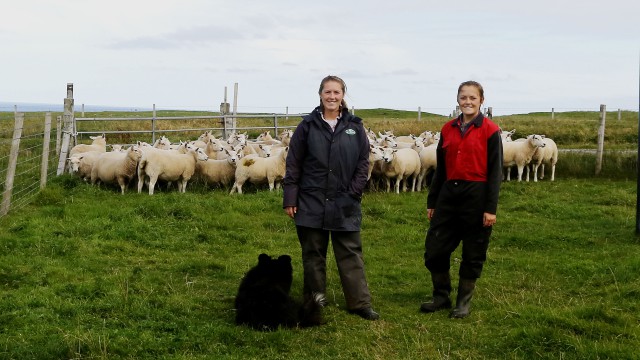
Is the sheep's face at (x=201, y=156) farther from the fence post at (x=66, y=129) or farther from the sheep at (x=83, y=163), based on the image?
the fence post at (x=66, y=129)

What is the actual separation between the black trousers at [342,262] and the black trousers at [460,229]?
0.70 metres

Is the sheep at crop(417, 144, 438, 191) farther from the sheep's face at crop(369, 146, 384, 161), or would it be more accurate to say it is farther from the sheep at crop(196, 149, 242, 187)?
the sheep at crop(196, 149, 242, 187)

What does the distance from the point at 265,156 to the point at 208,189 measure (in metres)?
1.50

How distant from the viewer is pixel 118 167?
15047mm

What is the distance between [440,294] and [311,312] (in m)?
1.40

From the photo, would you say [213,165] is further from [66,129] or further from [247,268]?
[247,268]

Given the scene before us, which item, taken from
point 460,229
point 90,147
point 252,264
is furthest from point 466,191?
point 90,147

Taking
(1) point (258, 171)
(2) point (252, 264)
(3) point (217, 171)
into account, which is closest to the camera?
(2) point (252, 264)

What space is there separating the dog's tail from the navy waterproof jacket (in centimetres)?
66

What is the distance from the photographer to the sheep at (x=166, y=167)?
1473 centimetres

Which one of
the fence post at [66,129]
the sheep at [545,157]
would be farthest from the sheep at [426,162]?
the fence post at [66,129]

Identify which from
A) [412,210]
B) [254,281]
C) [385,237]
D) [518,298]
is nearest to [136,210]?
[385,237]

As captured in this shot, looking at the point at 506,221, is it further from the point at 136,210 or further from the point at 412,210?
the point at 136,210

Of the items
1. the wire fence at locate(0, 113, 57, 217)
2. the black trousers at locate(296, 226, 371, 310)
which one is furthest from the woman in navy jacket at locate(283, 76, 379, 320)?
the wire fence at locate(0, 113, 57, 217)
